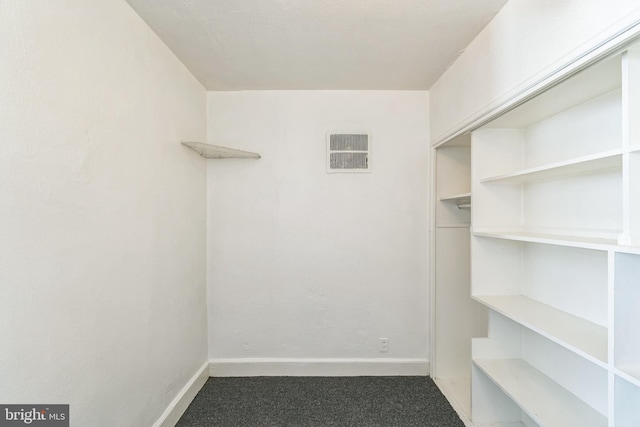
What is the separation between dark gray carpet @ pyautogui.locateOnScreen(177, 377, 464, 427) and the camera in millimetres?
1889

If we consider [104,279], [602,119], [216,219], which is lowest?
[104,279]

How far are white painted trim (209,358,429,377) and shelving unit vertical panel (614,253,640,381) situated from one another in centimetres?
167

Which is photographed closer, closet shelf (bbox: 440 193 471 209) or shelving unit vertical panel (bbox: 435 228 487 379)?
closet shelf (bbox: 440 193 471 209)

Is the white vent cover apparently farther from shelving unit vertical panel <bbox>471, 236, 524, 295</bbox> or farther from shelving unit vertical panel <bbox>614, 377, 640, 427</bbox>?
shelving unit vertical panel <bbox>614, 377, 640, 427</bbox>

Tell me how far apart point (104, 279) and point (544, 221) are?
7.48 ft

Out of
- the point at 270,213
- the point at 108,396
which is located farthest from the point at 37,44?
the point at 270,213

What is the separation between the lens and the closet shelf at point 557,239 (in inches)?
40.0

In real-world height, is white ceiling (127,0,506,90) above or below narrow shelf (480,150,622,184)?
above

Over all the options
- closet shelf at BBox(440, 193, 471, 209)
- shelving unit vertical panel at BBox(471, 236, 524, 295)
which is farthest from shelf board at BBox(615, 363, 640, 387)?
closet shelf at BBox(440, 193, 471, 209)

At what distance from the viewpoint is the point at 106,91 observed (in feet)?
4.19

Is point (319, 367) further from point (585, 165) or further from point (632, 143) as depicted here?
point (632, 143)

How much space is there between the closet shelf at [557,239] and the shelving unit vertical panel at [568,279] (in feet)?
0.42

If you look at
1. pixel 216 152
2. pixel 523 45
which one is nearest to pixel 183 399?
pixel 216 152

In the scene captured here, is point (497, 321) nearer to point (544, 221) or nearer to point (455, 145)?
point (544, 221)
